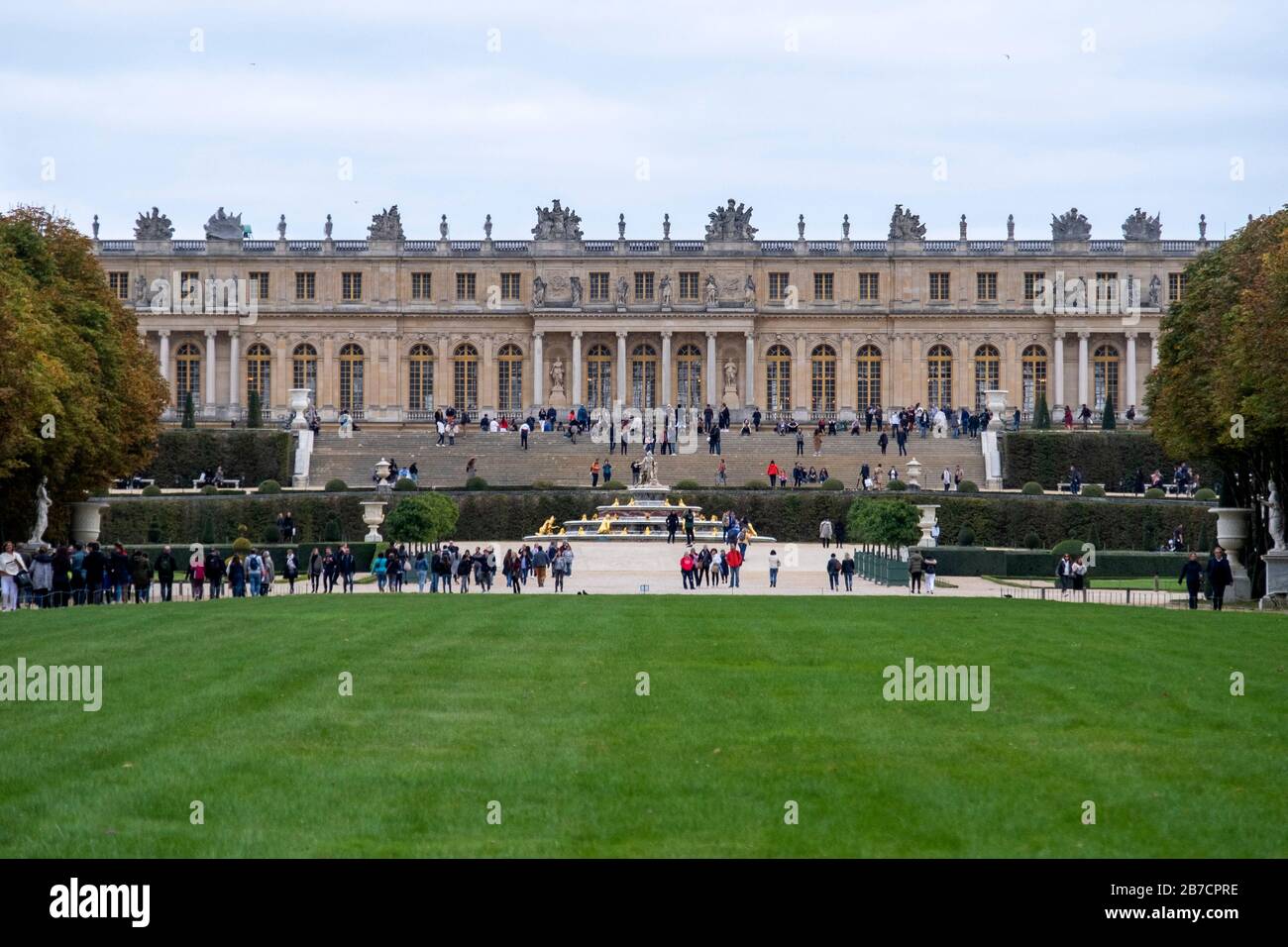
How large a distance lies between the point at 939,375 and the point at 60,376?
57.2 metres

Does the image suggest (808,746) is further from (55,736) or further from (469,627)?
(469,627)

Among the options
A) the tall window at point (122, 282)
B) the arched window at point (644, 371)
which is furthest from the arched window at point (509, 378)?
the tall window at point (122, 282)

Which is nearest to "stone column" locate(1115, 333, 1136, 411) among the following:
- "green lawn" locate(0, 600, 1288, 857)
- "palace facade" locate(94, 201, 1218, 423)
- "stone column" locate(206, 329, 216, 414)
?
"palace facade" locate(94, 201, 1218, 423)

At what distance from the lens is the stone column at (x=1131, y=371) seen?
84125mm

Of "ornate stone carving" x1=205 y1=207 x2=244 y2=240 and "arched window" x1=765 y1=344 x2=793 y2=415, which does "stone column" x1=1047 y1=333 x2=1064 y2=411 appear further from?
"ornate stone carving" x1=205 y1=207 x2=244 y2=240

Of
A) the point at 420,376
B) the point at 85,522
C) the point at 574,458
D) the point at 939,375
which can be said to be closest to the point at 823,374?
the point at 939,375

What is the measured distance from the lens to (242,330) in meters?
85.5

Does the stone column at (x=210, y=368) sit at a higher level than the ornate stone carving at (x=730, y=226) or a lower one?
lower

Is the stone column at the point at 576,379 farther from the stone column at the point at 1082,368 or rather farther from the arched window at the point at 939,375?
the stone column at the point at 1082,368

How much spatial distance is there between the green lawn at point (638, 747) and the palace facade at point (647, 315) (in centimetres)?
6190

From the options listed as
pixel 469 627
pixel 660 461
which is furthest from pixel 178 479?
pixel 469 627

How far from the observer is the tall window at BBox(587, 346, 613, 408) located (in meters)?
85.6

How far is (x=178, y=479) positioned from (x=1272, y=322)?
136ft

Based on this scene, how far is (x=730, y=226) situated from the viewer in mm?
85625
